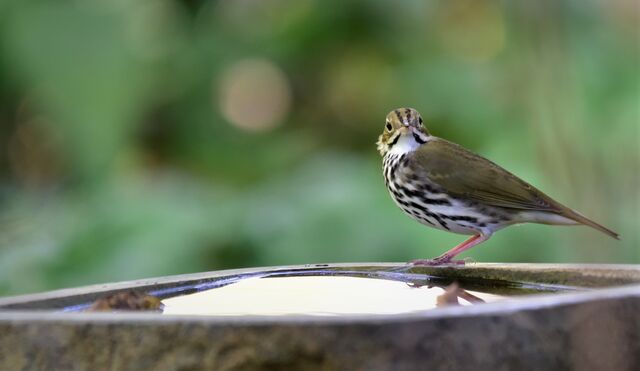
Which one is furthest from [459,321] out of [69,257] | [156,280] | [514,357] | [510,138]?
[510,138]

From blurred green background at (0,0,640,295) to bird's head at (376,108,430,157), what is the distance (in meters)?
1.01

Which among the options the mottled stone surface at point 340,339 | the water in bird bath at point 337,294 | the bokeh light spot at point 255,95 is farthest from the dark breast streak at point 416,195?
the bokeh light spot at point 255,95

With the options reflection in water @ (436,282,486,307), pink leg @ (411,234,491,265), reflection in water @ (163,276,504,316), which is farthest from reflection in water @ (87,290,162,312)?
pink leg @ (411,234,491,265)

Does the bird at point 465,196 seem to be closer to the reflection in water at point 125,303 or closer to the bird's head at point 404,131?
the bird's head at point 404,131

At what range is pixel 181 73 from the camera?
5.06 metres

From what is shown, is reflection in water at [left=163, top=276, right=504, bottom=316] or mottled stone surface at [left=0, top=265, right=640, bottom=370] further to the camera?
reflection in water at [left=163, top=276, right=504, bottom=316]

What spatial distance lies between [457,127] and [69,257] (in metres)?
1.68

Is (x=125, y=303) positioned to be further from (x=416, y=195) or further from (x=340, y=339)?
(x=416, y=195)

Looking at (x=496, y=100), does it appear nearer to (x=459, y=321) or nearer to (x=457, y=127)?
(x=457, y=127)

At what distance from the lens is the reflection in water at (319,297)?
2018mm

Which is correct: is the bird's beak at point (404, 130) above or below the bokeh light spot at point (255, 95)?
below

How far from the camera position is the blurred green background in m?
4.29

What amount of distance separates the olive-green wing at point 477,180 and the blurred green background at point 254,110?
1.10m

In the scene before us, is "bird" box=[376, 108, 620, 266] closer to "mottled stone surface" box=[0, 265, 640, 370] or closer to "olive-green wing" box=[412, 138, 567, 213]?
"olive-green wing" box=[412, 138, 567, 213]
